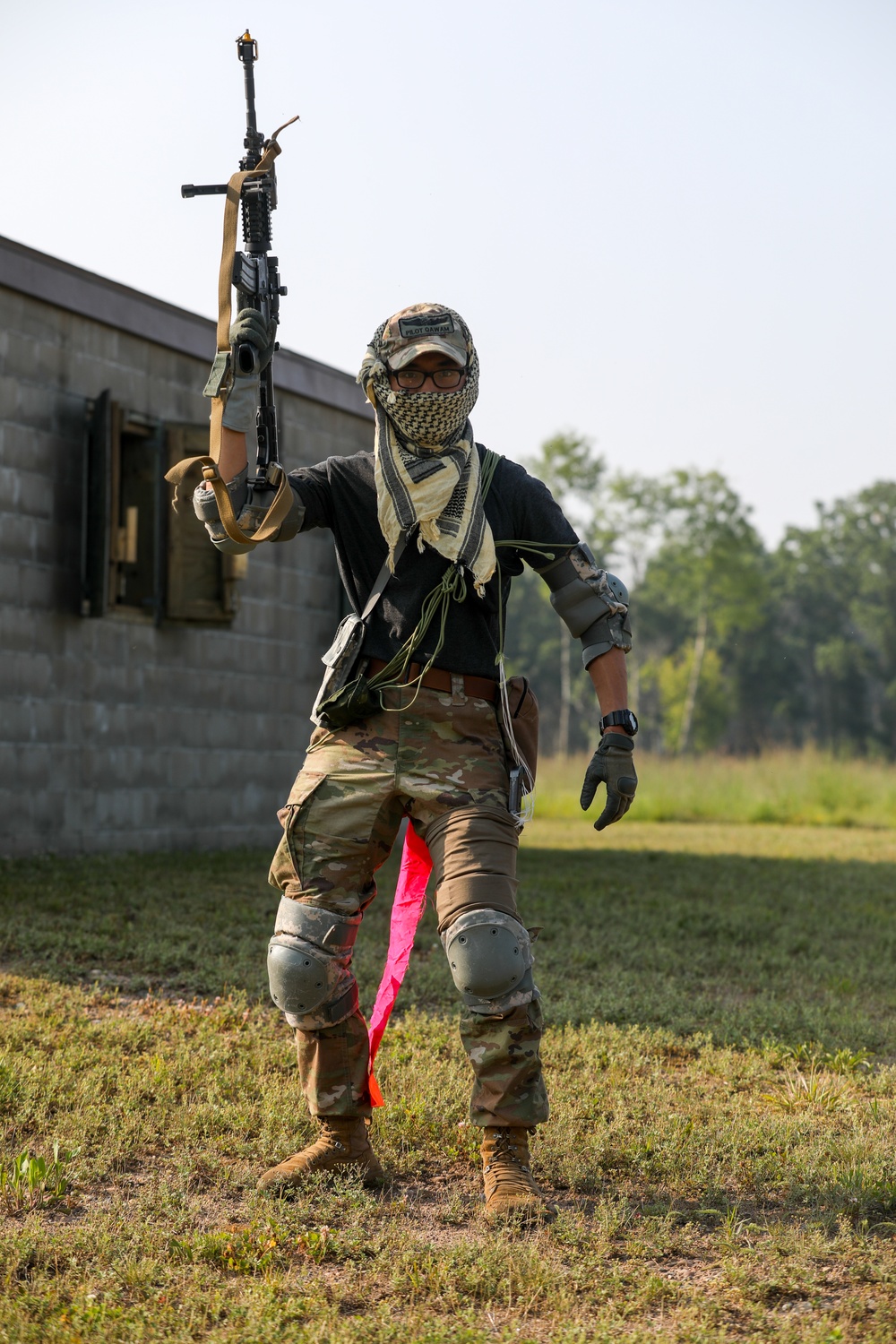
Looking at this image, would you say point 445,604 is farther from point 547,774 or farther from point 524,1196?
point 547,774

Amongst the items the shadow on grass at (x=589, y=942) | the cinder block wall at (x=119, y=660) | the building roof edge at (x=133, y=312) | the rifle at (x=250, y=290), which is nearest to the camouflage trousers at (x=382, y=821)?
the rifle at (x=250, y=290)

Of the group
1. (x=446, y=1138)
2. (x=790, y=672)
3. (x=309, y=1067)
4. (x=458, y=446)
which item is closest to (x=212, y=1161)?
(x=309, y=1067)

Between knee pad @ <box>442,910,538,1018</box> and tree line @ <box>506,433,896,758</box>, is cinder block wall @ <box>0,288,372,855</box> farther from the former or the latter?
tree line @ <box>506,433,896,758</box>

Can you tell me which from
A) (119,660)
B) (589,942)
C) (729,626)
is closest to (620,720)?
(589,942)

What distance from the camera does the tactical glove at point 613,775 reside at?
12.3ft

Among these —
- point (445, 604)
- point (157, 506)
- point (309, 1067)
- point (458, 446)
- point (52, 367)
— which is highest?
point (52, 367)

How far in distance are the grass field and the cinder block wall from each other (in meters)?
2.37

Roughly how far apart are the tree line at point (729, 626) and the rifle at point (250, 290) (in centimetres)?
3597

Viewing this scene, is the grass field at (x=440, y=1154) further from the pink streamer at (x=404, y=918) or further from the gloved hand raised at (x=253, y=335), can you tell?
the gloved hand raised at (x=253, y=335)

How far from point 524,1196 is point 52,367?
824 cm

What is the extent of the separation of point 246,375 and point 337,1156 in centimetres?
225

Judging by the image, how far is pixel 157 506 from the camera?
35.2ft

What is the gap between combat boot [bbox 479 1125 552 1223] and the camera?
3.41 metres

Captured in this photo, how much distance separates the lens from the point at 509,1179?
350 cm
